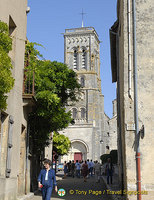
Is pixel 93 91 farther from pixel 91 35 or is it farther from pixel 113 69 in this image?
pixel 113 69

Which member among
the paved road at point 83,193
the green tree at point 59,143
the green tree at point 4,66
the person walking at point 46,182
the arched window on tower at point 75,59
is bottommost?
the paved road at point 83,193

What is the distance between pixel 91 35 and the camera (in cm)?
6019

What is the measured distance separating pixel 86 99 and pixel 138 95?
45.6 m

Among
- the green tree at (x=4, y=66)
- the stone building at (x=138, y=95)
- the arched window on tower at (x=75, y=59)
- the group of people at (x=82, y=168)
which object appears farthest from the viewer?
the arched window on tower at (x=75, y=59)

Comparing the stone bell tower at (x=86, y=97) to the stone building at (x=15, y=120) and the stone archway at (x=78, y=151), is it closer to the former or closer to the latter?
the stone archway at (x=78, y=151)

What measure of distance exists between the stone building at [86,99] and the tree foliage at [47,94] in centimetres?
3512

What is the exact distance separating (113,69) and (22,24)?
10046 millimetres

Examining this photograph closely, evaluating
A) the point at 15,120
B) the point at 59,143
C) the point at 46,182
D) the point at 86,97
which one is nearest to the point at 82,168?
the point at 59,143

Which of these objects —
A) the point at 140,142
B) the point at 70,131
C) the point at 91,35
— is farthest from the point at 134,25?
the point at 91,35

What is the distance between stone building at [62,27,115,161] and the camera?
51.8m

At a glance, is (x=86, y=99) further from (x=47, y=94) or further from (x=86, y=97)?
(x=47, y=94)

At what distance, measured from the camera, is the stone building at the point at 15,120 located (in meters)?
9.36

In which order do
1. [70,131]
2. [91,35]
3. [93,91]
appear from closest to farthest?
[70,131] < [93,91] < [91,35]

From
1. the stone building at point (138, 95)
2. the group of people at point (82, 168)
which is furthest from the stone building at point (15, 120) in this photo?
the group of people at point (82, 168)
